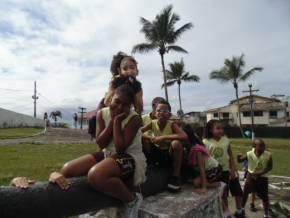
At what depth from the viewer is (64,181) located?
2.54 metres

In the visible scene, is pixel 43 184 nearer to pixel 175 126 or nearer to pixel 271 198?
pixel 175 126

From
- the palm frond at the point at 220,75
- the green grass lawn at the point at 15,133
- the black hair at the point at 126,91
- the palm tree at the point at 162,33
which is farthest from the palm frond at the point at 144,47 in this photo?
the black hair at the point at 126,91

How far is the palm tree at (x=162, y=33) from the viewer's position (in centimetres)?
3035

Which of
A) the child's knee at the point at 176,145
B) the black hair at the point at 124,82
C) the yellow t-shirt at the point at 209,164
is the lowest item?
the yellow t-shirt at the point at 209,164

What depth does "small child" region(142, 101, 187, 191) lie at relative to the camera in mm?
3631

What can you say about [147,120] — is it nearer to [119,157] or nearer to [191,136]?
[191,136]

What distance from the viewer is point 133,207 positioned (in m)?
2.89

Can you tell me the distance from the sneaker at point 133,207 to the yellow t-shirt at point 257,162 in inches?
148

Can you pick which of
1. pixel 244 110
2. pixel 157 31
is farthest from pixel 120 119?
pixel 244 110

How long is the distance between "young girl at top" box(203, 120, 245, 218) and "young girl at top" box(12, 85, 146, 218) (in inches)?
92.5

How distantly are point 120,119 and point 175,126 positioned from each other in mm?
1136

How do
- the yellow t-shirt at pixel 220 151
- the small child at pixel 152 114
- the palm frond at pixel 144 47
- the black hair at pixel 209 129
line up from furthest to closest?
the palm frond at pixel 144 47
the black hair at pixel 209 129
the yellow t-shirt at pixel 220 151
the small child at pixel 152 114

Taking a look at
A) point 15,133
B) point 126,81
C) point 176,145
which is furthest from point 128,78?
point 15,133

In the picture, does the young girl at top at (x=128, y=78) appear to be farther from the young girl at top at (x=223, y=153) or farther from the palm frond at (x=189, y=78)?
the palm frond at (x=189, y=78)
